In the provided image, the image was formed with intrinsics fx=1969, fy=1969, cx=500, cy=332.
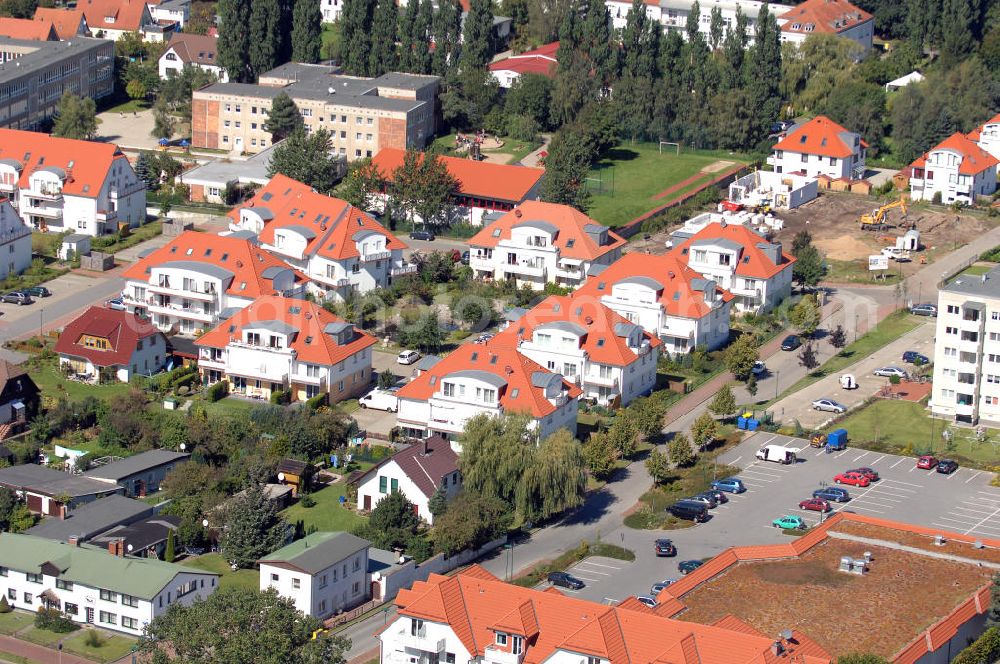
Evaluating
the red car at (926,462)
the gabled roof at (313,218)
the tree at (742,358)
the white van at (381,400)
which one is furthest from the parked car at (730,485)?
the gabled roof at (313,218)

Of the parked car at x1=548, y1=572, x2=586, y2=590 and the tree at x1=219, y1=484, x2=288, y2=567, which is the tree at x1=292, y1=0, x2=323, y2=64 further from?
the parked car at x1=548, y1=572, x2=586, y2=590

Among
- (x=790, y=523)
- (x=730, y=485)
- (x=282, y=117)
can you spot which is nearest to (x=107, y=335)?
(x=730, y=485)

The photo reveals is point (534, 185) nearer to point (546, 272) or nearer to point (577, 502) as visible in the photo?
point (546, 272)

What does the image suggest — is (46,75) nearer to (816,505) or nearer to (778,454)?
(778,454)

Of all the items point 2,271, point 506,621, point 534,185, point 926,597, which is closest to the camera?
point 506,621

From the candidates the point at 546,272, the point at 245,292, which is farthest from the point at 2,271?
the point at 546,272

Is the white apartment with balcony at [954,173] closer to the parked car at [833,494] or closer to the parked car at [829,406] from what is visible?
the parked car at [829,406]

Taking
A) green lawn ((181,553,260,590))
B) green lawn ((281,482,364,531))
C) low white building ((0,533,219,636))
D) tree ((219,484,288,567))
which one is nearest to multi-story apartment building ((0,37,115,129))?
green lawn ((281,482,364,531))
